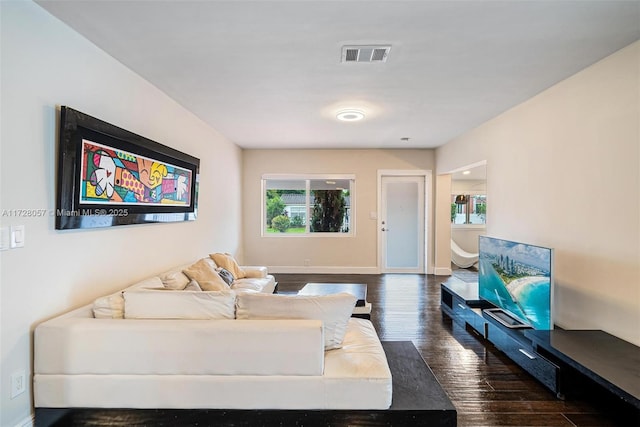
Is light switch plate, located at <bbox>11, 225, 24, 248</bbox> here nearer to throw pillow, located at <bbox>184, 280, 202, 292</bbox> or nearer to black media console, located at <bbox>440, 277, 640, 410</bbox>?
throw pillow, located at <bbox>184, 280, 202, 292</bbox>

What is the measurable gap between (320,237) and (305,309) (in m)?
4.93

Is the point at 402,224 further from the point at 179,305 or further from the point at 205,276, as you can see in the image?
the point at 179,305

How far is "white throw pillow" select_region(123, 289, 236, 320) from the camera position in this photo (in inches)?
77.5

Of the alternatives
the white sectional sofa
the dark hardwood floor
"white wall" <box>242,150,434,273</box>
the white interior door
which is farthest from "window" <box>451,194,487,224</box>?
the white sectional sofa

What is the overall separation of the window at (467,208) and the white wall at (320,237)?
2.31 meters

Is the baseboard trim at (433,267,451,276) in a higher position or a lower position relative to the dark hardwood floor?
higher

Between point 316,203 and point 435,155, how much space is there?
8.26ft

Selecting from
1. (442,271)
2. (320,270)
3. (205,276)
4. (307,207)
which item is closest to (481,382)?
(205,276)

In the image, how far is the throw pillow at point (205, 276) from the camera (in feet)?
11.1

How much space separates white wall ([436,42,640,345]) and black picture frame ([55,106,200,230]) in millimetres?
3758

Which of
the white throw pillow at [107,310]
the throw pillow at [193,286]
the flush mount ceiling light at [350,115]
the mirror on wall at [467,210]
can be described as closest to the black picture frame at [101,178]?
the white throw pillow at [107,310]

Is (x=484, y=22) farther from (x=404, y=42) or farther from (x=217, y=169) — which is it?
(x=217, y=169)

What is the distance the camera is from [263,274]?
4.71 meters

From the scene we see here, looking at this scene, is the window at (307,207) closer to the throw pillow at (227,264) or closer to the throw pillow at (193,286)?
the throw pillow at (227,264)
